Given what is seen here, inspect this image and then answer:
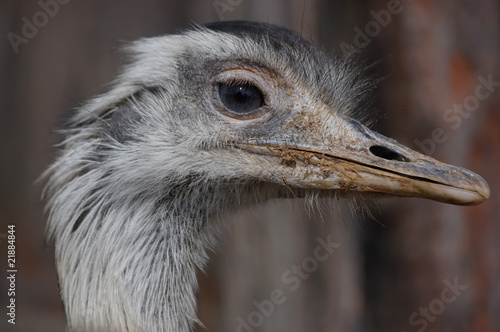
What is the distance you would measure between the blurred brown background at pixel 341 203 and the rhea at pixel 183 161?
1.11 meters

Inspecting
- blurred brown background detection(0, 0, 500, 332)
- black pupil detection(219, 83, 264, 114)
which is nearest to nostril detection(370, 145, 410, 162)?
black pupil detection(219, 83, 264, 114)

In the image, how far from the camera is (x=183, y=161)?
2918mm

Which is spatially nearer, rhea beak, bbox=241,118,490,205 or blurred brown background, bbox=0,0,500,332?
rhea beak, bbox=241,118,490,205

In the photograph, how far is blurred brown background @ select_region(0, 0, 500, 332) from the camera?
447cm

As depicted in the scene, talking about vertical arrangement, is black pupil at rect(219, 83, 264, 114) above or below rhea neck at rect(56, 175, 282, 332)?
above

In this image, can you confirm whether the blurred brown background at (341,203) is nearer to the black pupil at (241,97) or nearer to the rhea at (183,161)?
the rhea at (183,161)

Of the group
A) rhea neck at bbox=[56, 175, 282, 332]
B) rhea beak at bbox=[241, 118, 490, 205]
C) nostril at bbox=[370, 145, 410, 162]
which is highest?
nostril at bbox=[370, 145, 410, 162]

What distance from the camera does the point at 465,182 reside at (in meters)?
→ 2.61

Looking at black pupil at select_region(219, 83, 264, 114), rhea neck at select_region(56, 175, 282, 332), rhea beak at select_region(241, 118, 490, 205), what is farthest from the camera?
black pupil at select_region(219, 83, 264, 114)

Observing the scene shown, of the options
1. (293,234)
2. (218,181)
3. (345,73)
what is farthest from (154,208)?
(293,234)

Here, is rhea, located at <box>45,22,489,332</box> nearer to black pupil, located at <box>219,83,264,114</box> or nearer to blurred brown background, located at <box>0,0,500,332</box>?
black pupil, located at <box>219,83,264,114</box>

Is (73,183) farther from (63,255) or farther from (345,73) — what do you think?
(345,73)

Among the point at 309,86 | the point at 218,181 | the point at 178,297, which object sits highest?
the point at 309,86

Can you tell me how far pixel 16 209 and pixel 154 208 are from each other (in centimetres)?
267
